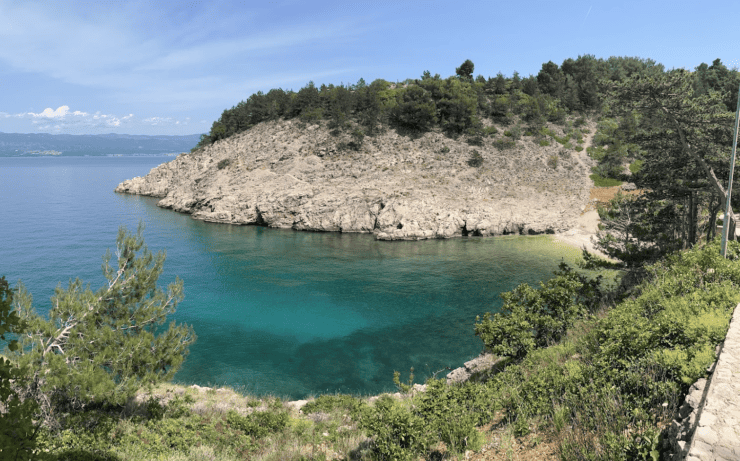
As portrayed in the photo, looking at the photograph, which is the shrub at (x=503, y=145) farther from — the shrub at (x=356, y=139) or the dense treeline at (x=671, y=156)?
the dense treeline at (x=671, y=156)

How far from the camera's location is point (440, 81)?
2694 inches

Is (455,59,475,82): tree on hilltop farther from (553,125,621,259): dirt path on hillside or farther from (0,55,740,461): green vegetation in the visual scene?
(0,55,740,461): green vegetation

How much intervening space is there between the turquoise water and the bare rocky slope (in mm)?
2990

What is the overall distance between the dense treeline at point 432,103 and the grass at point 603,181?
13.8 m

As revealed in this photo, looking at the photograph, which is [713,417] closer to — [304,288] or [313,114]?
[304,288]

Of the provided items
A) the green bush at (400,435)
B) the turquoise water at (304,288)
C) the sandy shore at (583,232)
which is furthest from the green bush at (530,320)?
the sandy shore at (583,232)

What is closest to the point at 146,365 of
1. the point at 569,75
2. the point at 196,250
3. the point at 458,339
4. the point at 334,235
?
the point at 458,339

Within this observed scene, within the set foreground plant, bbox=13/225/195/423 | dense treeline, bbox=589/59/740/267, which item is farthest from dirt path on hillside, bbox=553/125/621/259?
foreground plant, bbox=13/225/195/423

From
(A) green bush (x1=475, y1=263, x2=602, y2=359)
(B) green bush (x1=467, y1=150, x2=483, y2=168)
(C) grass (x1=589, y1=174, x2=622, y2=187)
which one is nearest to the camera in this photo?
(A) green bush (x1=475, y1=263, x2=602, y2=359)

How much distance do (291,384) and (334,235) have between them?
103 ft

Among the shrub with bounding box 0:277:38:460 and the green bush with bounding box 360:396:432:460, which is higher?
the shrub with bounding box 0:277:38:460

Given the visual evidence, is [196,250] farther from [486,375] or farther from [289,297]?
[486,375]

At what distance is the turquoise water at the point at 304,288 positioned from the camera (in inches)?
792

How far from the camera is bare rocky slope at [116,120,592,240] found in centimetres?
4928
